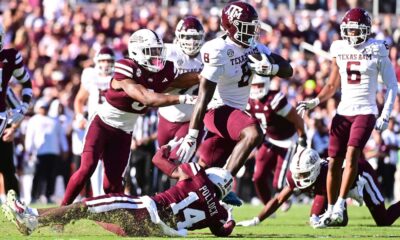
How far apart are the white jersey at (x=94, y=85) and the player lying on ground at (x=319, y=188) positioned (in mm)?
2985

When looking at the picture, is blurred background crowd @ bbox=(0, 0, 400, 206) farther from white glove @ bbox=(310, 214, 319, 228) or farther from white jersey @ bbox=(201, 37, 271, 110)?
white jersey @ bbox=(201, 37, 271, 110)

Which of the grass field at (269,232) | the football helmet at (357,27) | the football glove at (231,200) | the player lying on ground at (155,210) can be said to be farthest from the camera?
the football helmet at (357,27)

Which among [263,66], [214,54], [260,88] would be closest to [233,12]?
[214,54]

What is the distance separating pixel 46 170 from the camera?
17422mm

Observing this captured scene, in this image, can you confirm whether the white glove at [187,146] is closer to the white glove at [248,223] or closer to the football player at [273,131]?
the white glove at [248,223]

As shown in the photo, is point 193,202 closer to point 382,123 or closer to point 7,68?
point 382,123

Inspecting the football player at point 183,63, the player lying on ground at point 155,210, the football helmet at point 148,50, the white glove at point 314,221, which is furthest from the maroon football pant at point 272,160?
the player lying on ground at point 155,210

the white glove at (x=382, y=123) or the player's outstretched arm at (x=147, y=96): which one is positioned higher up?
the player's outstretched arm at (x=147, y=96)

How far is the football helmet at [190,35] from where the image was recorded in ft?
37.6

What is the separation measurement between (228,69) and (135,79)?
946 millimetres

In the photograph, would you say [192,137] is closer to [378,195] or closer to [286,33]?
[378,195]

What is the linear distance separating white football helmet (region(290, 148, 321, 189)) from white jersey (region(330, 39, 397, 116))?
691 millimetres

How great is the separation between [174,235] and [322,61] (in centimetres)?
1414

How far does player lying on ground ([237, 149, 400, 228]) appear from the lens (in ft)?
34.9
